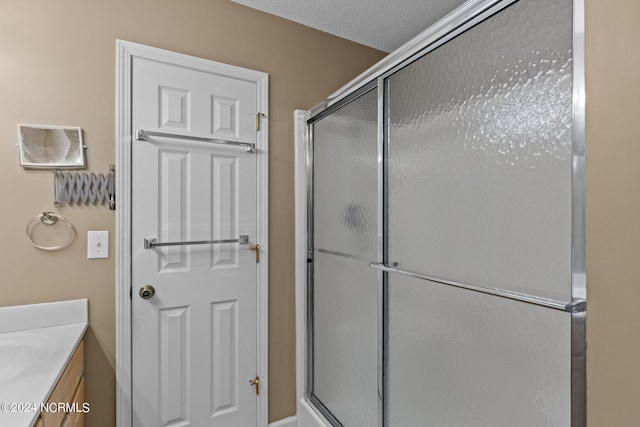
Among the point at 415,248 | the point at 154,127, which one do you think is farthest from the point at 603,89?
the point at 154,127

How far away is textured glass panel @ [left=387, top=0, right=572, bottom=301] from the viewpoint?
0.81m

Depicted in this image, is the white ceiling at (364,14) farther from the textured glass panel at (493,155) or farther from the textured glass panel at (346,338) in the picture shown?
the textured glass panel at (346,338)

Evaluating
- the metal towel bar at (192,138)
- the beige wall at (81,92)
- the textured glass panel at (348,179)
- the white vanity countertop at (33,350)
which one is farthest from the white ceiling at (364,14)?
the white vanity countertop at (33,350)

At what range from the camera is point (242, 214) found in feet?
6.11

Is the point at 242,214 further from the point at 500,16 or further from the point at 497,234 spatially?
the point at 500,16

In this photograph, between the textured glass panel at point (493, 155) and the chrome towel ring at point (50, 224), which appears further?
the chrome towel ring at point (50, 224)

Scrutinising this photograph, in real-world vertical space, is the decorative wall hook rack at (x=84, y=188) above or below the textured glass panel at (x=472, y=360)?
above

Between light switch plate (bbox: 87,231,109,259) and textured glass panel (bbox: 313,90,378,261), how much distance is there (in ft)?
3.50

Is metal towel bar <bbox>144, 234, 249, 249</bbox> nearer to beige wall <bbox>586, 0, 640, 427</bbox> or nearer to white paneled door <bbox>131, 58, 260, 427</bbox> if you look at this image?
white paneled door <bbox>131, 58, 260, 427</bbox>

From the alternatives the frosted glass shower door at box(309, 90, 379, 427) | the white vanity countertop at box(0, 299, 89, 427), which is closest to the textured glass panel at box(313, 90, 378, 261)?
the frosted glass shower door at box(309, 90, 379, 427)

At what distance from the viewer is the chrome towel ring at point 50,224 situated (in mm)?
1415

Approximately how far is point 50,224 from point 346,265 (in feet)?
4.43

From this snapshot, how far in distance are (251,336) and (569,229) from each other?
1.62 metres

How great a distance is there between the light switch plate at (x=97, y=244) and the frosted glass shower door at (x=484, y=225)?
50.6 inches
